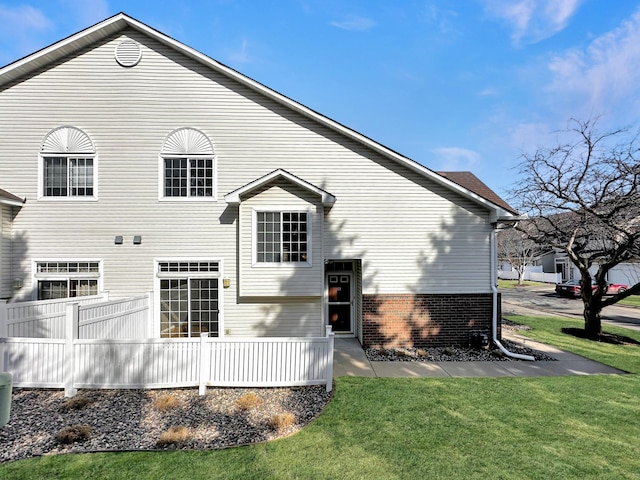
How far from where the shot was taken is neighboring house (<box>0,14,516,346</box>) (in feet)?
31.7

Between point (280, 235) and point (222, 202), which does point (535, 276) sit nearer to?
point (280, 235)

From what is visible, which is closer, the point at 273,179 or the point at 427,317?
the point at 273,179

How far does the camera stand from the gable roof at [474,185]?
1194 cm

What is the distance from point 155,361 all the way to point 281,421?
2.94 meters

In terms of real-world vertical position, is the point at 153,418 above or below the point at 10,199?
below

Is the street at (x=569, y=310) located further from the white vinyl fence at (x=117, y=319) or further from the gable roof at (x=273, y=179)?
the white vinyl fence at (x=117, y=319)

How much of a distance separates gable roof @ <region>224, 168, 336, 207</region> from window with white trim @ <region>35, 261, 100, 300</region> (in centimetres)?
472

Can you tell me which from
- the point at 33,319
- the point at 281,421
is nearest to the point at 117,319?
the point at 33,319

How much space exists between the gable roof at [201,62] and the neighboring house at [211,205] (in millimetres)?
47

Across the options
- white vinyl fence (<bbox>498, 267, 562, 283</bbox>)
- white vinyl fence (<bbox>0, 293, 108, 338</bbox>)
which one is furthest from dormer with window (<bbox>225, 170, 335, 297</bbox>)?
white vinyl fence (<bbox>498, 267, 562, 283</bbox>)

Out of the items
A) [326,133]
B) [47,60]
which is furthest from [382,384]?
[47,60]

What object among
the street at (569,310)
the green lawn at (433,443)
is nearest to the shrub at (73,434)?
the green lawn at (433,443)

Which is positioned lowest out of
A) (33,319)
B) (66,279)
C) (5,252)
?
(33,319)

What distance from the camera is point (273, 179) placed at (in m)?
9.59
